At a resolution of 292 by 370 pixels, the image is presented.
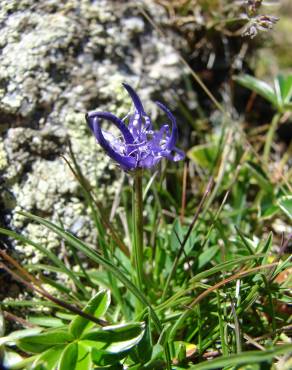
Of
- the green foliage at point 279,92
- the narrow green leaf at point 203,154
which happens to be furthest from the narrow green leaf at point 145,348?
the green foliage at point 279,92

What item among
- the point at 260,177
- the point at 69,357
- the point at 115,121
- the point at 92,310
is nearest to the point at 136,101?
the point at 115,121

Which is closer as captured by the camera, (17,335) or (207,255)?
(17,335)

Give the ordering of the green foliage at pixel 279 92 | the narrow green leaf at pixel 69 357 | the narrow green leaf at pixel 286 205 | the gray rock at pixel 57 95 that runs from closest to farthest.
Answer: the narrow green leaf at pixel 69 357, the narrow green leaf at pixel 286 205, the gray rock at pixel 57 95, the green foliage at pixel 279 92

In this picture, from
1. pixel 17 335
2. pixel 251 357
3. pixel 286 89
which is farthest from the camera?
pixel 286 89

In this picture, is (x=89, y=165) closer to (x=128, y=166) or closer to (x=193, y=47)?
(x=128, y=166)

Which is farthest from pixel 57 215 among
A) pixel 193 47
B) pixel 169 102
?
pixel 193 47

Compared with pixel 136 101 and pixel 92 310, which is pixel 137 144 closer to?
pixel 136 101

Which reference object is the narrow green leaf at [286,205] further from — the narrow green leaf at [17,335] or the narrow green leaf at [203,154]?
the narrow green leaf at [17,335]
